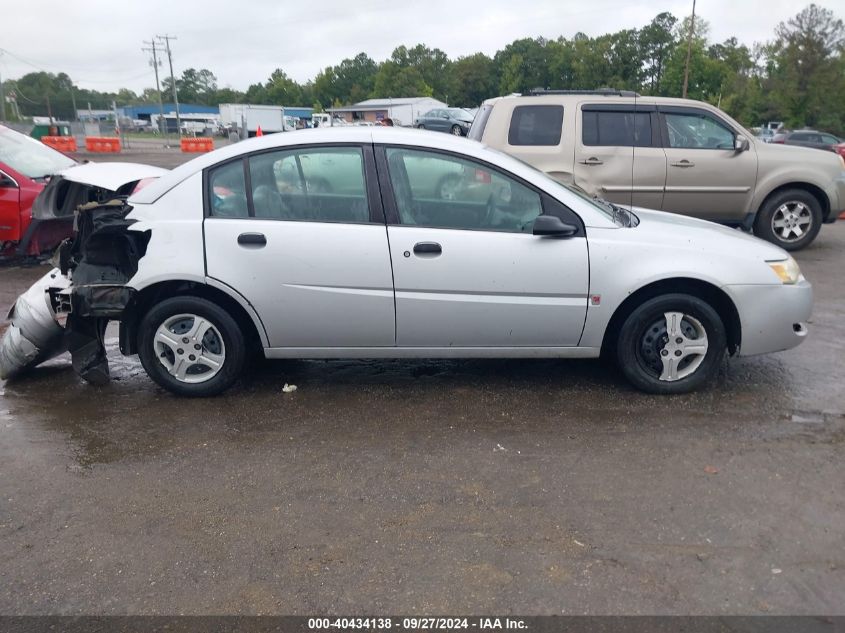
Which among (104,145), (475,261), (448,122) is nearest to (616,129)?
(475,261)

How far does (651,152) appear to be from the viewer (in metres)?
8.27

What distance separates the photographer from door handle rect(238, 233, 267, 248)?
4.18 m

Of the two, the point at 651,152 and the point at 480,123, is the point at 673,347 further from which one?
the point at 480,123

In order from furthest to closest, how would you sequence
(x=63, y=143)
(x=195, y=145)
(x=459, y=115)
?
(x=195, y=145) → (x=459, y=115) → (x=63, y=143)

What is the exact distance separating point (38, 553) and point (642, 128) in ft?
25.2

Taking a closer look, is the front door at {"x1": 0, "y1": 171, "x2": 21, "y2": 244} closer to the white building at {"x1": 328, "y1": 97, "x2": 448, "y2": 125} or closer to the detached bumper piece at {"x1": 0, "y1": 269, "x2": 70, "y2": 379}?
the detached bumper piece at {"x1": 0, "y1": 269, "x2": 70, "y2": 379}

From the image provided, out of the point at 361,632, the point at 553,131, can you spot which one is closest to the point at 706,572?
the point at 361,632

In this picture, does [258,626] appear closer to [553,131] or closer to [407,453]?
[407,453]

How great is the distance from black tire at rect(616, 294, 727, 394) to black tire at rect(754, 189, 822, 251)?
506cm

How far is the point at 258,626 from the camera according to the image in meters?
2.51

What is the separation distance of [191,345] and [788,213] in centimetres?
759

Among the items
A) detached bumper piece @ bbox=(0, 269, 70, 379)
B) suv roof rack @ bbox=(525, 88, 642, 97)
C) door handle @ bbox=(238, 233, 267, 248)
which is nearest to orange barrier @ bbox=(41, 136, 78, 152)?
suv roof rack @ bbox=(525, 88, 642, 97)

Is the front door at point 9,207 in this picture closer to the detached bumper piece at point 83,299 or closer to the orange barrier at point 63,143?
the detached bumper piece at point 83,299

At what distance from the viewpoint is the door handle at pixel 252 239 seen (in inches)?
165
